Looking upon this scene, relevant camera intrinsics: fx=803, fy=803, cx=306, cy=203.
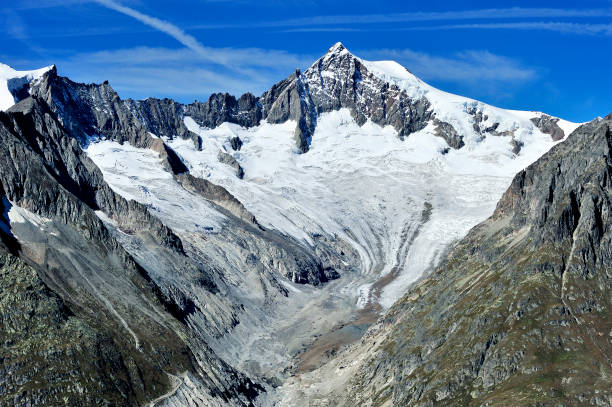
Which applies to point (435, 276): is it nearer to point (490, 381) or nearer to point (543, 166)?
point (543, 166)

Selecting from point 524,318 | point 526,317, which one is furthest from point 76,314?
point 526,317

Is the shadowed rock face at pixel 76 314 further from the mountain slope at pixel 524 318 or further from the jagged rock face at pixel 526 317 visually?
the jagged rock face at pixel 526 317

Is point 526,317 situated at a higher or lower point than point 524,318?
higher

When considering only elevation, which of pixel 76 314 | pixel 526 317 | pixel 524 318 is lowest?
pixel 76 314

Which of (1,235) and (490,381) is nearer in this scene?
(490,381)

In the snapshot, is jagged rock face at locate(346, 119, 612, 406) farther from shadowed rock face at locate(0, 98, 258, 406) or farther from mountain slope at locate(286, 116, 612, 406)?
shadowed rock face at locate(0, 98, 258, 406)

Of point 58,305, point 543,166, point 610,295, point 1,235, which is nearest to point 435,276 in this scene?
point 543,166

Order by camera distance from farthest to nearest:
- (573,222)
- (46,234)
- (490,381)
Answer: (46,234), (573,222), (490,381)

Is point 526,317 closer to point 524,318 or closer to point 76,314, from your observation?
point 524,318

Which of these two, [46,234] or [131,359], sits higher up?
[46,234]
